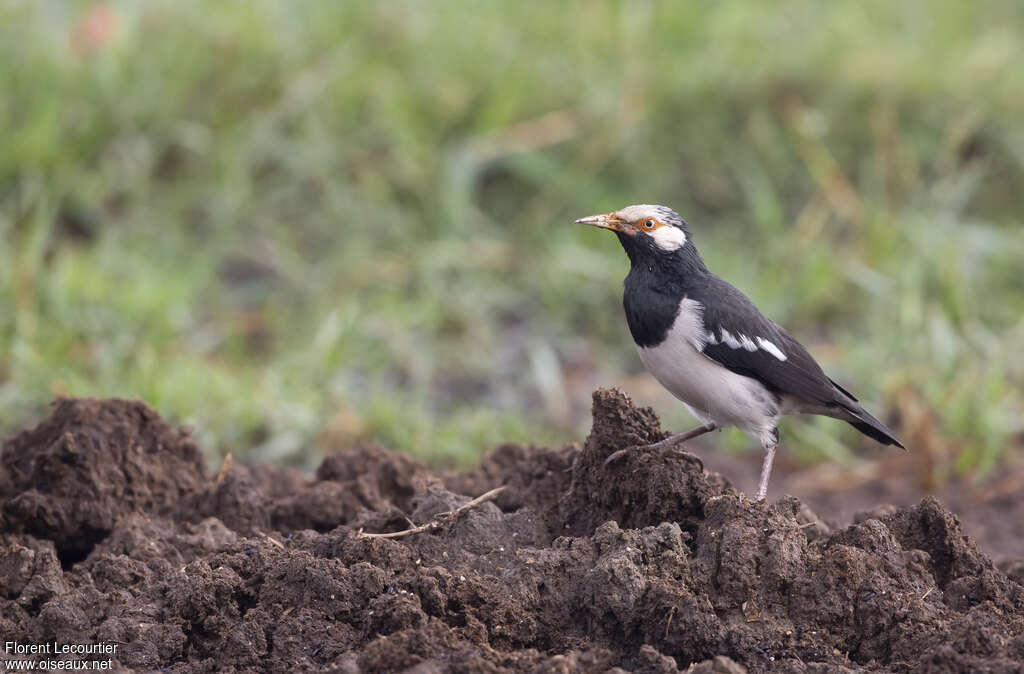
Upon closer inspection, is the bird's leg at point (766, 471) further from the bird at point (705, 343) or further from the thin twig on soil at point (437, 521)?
the thin twig on soil at point (437, 521)

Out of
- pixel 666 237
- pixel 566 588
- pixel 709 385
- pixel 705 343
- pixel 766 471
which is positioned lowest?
pixel 566 588

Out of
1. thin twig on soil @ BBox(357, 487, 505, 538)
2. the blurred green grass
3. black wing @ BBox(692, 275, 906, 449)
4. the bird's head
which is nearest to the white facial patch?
the bird's head

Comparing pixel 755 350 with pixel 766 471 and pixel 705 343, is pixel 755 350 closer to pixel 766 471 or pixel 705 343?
pixel 705 343

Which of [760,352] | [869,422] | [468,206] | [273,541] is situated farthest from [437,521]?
[468,206]

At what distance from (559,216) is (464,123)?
2.74ft

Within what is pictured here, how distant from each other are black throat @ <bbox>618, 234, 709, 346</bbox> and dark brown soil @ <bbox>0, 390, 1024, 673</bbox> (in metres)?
0.35

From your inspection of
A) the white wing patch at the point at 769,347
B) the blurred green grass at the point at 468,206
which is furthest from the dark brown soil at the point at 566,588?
the blurred green grass at the point at 468,206

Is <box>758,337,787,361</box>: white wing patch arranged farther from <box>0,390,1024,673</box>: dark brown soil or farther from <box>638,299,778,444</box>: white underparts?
<box>0,390,1024,673</box>: dark brown soil

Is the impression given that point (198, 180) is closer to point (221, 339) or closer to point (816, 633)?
point (221, 339)

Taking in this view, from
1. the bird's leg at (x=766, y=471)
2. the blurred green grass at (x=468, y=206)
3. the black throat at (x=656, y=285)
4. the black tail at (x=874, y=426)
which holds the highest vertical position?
the blurred green grass at (x=468, y=206)

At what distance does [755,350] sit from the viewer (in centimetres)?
433

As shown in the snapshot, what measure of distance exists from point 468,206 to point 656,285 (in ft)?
12.8

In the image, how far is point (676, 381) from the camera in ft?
14.0

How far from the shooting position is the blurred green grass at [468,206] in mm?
6527
